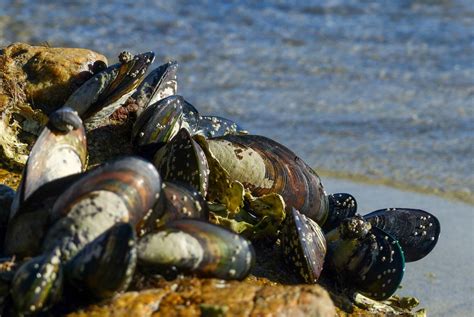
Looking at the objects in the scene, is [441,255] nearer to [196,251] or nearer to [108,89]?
[108,89]

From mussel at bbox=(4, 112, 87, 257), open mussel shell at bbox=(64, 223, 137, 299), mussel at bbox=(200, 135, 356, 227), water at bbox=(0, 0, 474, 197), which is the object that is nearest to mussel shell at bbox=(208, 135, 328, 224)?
mussel at bbox=(200, 135, 356, 227)

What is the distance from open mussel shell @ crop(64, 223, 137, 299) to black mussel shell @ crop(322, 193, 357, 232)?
1813 millimetres

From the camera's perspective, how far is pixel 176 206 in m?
3.58

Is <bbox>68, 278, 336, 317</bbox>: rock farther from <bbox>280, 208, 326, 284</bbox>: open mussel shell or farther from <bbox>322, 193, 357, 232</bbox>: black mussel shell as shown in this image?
<bbox>322, 193, 357, 232</bbox>: black mussel shell

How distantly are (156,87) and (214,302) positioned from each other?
1923 mm

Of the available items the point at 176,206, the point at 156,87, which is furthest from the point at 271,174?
the point at 176,206

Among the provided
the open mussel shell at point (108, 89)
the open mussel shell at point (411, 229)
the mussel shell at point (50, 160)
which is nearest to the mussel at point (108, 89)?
the open mussel shell at point (108, 89)

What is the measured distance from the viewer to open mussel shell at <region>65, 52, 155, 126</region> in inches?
179

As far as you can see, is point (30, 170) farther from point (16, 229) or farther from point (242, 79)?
point (242, 79)

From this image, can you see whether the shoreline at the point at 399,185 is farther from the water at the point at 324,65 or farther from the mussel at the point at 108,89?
the mussel at the point at 108,89

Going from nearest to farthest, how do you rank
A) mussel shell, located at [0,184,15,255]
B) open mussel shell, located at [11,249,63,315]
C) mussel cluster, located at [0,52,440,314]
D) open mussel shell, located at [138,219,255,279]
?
open mussel shell, located at [11,249,63,315] < mussel cluster, located at [0,52,440,314] < open mussel shell, located at [138,219,255,279] < mussel shell, located at [0,184,15,255]

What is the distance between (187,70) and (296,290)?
754 cm

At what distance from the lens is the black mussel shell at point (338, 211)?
472 cm

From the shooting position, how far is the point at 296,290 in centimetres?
327
